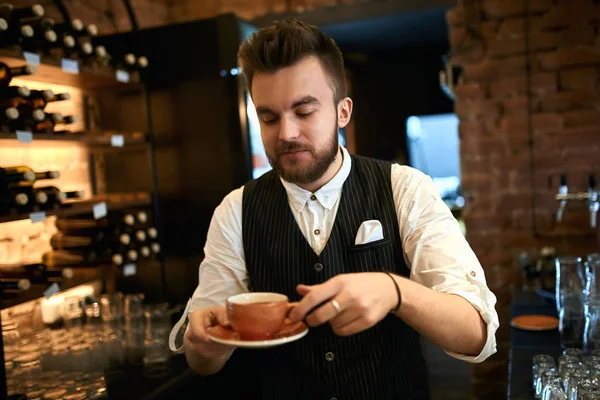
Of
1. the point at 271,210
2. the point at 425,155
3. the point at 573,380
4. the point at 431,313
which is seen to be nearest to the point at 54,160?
the point at 271,210

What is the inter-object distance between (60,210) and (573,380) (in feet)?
6.53

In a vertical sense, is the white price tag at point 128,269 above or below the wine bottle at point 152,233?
below

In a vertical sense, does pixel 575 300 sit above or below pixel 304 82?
below

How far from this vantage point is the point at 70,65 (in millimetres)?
2480

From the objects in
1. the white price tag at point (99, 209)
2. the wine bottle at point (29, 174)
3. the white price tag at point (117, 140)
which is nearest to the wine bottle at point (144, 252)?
the white price tag at point (99, 209)

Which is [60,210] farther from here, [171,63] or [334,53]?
[334,53]

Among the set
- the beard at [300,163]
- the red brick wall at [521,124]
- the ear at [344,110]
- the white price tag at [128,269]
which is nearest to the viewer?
the beard at [300,163]

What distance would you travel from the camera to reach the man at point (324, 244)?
4.35 feet

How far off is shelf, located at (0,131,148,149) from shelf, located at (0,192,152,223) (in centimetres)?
27

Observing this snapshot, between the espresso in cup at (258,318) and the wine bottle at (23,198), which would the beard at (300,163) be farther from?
the wine bottle at (23,198)

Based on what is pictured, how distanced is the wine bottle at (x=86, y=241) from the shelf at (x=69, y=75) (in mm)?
767

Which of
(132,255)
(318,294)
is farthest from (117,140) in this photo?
(318,294)

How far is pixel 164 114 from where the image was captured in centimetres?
310

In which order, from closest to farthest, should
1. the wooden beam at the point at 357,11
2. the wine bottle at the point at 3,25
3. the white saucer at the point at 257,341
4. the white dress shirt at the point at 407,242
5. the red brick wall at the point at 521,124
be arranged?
the white saucer at the point at 257,341, the white dress shirt at the point at 407,242, the wine bottle at the point at 3,25, the red brick wall at the point at 521,124, the wooden beam at the point at 357,11
